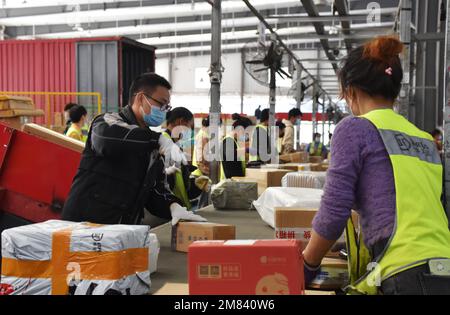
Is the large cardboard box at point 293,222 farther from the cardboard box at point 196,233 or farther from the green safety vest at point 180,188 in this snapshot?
the green safety vest at point 180,188

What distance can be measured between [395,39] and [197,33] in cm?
2169

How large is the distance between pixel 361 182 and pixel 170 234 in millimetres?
1884

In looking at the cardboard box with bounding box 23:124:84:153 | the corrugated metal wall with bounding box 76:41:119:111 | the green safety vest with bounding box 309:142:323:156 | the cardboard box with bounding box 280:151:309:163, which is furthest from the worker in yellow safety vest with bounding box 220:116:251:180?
the green safety vest with bounding box 309:142:323:156

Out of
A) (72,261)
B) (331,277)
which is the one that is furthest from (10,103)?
(331,277)

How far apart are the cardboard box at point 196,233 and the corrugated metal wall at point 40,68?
9354mm

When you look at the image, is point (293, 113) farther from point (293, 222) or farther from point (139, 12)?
point (139, 12)

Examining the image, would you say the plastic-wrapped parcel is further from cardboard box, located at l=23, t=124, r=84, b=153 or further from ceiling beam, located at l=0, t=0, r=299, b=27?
ceiling beam, located at l=0, t=0, r=299, b=27

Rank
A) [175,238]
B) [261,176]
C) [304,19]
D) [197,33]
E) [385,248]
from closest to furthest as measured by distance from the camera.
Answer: [385,248] → [175,238] → [261,176] → [304,19] → [197,33]

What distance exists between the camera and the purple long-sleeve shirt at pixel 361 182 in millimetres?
1628

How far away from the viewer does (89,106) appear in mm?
11328

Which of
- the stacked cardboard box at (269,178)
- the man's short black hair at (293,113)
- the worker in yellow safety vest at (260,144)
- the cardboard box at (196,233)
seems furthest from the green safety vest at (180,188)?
the man's short black hair at (293,113)

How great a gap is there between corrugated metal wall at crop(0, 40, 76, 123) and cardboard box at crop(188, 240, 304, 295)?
34.9 feet

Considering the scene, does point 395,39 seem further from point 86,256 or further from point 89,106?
point 89,106

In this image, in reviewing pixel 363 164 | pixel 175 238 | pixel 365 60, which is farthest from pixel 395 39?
pixel 175 238
